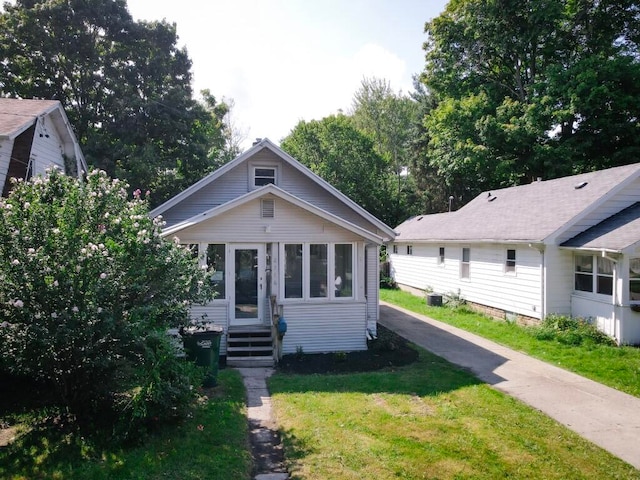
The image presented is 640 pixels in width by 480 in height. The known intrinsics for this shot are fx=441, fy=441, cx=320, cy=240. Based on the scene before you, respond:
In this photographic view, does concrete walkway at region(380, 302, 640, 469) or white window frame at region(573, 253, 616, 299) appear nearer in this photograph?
concrete walkway at region(380, 302, 640, 469)

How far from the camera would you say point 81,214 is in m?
6.50

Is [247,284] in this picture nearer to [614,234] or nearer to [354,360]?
[354,360]

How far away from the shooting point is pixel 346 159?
3275 centimetres

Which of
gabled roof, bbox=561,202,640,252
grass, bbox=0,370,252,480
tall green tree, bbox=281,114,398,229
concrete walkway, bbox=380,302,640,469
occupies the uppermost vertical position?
tall green tree, bbox=281,114,398,229

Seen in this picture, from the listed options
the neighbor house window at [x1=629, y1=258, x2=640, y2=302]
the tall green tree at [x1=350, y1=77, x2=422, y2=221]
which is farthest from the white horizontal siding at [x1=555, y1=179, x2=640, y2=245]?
the tall green tree at [x1=350, y1=77, x2=422, y2=221]

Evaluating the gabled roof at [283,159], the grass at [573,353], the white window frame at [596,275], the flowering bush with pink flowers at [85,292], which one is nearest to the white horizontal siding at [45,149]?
the gabled roof at [283,159]

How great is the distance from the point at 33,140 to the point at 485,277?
16.3 metres

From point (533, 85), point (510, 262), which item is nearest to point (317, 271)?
point (510, 262)

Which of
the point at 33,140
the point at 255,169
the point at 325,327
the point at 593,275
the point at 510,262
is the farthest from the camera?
the point at 510,262

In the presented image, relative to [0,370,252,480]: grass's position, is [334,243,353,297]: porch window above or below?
above

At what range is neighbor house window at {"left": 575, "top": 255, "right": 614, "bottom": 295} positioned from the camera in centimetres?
1284

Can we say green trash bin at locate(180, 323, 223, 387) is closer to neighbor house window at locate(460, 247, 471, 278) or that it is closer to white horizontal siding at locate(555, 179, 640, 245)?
white horizontal siding at locate(555, 179, 640, 245)

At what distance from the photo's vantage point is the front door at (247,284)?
11.9 meters

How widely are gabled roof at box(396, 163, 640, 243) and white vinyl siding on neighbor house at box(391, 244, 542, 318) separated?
65 centimetres
